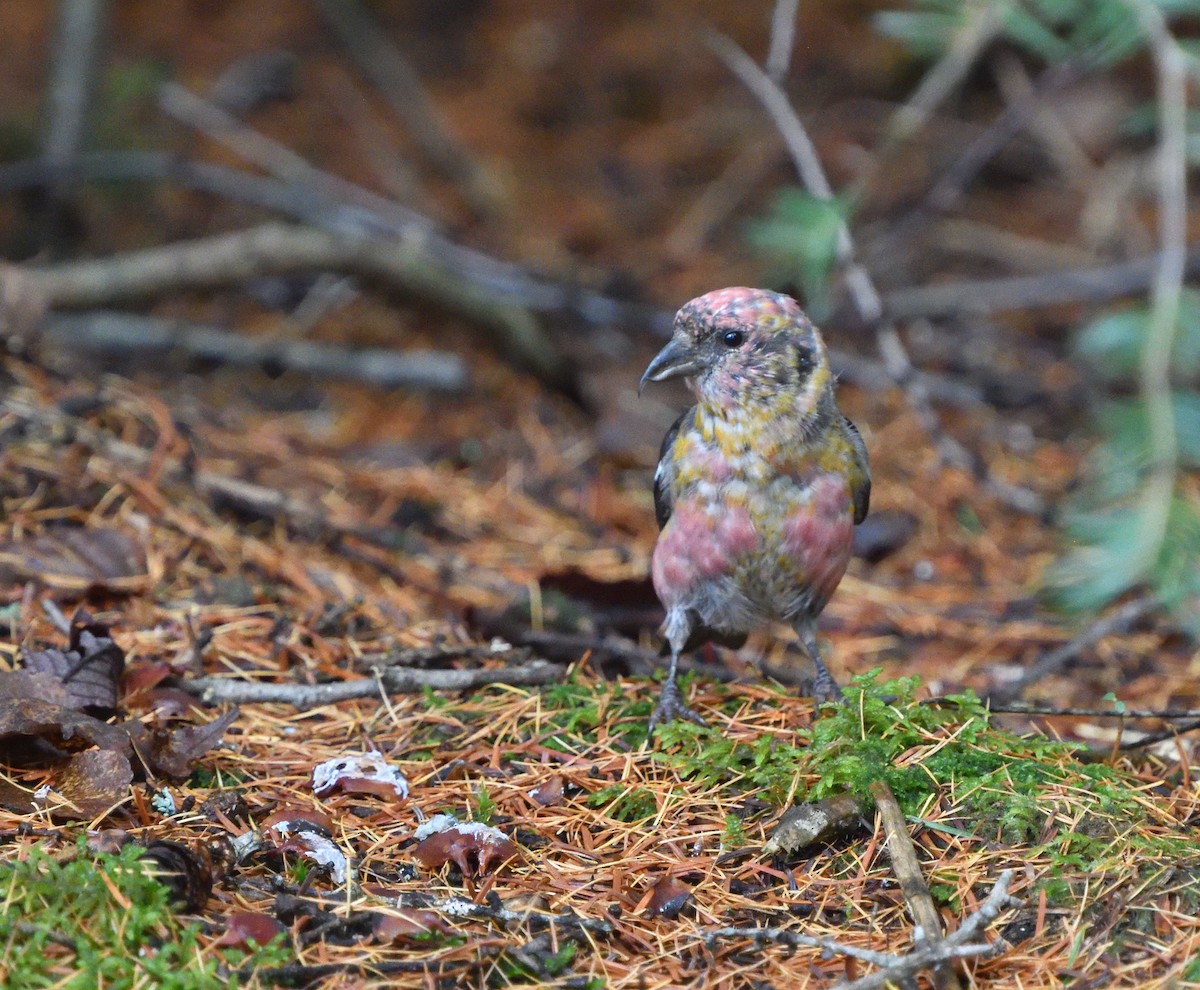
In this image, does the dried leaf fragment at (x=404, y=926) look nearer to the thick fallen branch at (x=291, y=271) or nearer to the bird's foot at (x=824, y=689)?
the bird's foot at (x=824, y=689)

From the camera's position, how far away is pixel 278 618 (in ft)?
11.2

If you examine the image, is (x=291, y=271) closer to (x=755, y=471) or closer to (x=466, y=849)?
(x=755, y=471)

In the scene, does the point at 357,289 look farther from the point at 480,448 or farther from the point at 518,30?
the point at 518,30

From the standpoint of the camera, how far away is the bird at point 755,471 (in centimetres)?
312

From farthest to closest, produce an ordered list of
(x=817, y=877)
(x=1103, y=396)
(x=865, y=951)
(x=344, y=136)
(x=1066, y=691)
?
(x=344, y=136)
(x=1103, y=396)
(x=1066, y=691)
(x=817, y=877)
(x=865, y=951)

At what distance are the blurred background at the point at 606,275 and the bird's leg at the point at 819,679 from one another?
20 centimetres

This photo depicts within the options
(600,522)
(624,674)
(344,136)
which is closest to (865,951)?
(624,674)

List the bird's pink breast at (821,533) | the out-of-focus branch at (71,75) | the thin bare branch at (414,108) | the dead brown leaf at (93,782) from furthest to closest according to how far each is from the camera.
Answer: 1. the thin bare branch at (414,108)
2. the out-of-focus branch at (71,75)
3. the bird's pink breast at (821,533)
4. the dead brown leaf at (93,782)

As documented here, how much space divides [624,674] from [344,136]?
5055 mm

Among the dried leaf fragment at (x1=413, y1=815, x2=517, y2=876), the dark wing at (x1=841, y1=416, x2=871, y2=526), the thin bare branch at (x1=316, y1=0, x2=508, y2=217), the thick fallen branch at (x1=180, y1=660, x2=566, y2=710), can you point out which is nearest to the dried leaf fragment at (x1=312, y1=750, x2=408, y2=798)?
the dried leaf fragment at (x1=413, y1=815, x2=517, y2=876)

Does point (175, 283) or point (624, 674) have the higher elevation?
point (175, 283)

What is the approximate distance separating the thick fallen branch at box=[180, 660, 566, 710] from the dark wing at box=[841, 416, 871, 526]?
0.90 metres

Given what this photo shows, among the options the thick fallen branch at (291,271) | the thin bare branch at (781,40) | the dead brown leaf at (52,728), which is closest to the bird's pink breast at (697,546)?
the dead brown leaf at (52,728)

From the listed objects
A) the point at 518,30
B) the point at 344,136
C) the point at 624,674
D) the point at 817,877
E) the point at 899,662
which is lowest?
the point at 899,662
